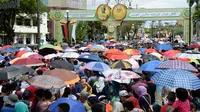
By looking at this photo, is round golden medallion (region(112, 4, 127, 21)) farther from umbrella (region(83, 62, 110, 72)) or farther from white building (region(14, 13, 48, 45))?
umbrella (region(83, 62, 110, 72))

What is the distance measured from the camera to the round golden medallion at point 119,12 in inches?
1707

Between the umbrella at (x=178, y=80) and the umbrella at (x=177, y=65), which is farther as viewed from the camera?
the umbrella at (x=177, y=65)

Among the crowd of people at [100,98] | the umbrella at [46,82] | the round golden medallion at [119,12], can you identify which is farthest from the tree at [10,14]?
the umbrella at [46,82]

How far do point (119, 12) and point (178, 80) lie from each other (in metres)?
36.7

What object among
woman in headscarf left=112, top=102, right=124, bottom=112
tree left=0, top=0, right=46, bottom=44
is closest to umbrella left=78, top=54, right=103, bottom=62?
woman in headscarf left=112, top=102, right=124, bottom=112

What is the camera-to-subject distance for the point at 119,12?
43.8 meters

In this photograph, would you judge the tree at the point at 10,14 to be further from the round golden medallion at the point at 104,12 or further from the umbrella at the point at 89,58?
the umbrella at the point at 89,58

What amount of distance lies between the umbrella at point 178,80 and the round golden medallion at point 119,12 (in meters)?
36.0

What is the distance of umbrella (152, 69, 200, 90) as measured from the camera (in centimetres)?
739

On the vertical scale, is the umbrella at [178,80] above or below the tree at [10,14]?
below

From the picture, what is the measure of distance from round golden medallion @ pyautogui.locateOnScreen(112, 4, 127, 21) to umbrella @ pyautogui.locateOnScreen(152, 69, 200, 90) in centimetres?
3596

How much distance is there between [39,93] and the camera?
7.71m

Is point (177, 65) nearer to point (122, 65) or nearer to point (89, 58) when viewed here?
point (122, 65)

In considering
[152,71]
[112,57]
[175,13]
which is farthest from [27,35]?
[152,71]
